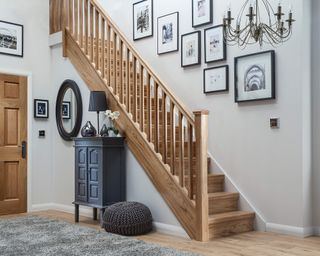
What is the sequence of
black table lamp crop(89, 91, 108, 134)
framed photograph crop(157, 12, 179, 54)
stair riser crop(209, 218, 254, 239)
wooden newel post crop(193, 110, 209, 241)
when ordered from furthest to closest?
framed photograph crop(157, 12, 179, 54) → black table lamp crop(89, 91, 108, 134) → stair riser crop(209, 218, 254, 239) → wooden newel post crop(193, 110, 209, 241)

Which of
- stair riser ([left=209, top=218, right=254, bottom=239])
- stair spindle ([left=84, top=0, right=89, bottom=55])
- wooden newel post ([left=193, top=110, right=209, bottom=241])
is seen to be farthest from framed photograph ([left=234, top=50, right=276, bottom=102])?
stair spindle ([left=84, top=0, right=89, bottom=55])

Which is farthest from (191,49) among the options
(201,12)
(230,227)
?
(230,227)

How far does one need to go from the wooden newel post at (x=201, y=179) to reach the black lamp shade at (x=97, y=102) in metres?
1.50

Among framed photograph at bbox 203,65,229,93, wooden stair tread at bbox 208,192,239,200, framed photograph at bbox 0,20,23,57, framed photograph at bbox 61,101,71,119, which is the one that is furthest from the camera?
framed photograph at bbox 61,101,71,119

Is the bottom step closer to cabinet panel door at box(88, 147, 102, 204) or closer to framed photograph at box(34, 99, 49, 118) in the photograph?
cabinet panel door at box(88, 147, 102, 204)

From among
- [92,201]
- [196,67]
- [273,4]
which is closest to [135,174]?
[92,201]

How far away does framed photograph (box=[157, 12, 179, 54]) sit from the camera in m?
5.74

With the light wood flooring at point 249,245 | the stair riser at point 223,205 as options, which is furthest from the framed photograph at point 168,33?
the light wood flooring at point 249,245

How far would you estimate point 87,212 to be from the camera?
18.5 ft

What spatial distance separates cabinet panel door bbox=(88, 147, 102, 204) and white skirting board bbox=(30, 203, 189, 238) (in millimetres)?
699

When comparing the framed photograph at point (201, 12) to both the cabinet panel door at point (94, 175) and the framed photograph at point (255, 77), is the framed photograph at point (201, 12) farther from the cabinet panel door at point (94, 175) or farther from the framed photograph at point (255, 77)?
the cabinet panel door at point (94, 175)

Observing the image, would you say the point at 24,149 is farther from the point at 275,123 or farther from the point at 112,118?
the point at 275,123

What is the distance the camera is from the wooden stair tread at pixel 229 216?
4.25 meters

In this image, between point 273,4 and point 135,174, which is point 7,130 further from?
point 273,4
